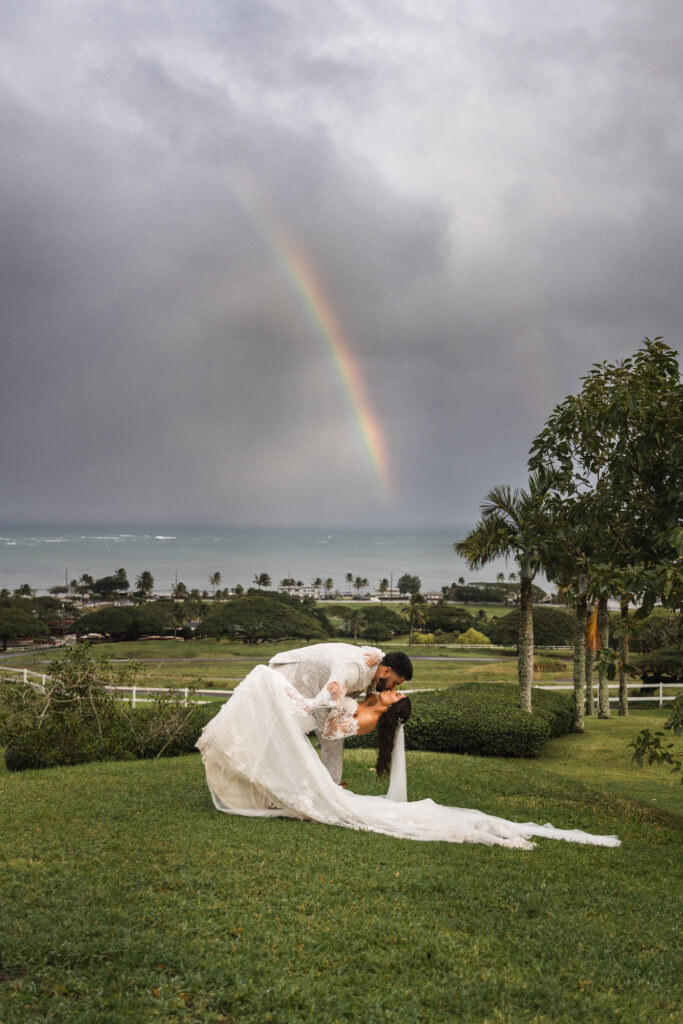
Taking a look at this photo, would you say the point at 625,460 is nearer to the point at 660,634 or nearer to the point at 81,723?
the point at 81,723

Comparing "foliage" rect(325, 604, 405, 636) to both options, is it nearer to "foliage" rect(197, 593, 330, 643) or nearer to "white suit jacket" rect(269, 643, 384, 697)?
"foliage" rect(197, 593, 330, 643)

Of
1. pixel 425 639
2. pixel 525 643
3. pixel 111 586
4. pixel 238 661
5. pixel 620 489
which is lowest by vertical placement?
pixel 238 661

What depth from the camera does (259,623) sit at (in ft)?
222

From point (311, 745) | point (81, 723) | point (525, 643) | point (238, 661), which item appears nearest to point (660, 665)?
point (525, 643)

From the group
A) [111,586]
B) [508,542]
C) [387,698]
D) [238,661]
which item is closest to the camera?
[387,698]

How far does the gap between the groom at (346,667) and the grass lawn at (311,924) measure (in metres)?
1.48

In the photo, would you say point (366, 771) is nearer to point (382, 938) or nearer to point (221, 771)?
point (221, 771)

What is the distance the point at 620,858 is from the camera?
299 inches

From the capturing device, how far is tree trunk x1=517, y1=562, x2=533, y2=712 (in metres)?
19.6

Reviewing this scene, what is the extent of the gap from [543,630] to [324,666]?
2325 inches

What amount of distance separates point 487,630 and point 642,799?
5693 centimetres

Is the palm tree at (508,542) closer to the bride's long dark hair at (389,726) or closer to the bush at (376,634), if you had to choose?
the bride's long dark hair at (389,726)

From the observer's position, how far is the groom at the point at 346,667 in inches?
314

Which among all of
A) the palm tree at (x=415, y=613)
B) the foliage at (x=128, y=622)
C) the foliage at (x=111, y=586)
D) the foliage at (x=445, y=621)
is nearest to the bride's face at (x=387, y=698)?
the palm tree at (x=415, y=613)
